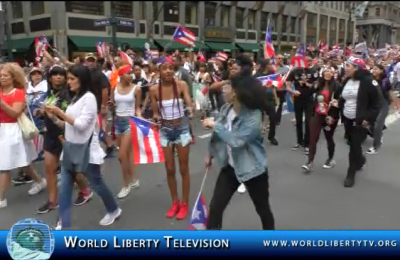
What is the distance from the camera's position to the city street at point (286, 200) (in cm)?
405

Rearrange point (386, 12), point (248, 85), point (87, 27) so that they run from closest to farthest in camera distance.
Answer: point (248, 85), point (386, 12), point (87, 27)

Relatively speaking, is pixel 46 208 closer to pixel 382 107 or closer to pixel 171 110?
pixel 171 110

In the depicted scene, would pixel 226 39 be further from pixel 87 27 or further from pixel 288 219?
pixel 288 219

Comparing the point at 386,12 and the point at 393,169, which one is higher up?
the point at 386,12

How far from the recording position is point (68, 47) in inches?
911

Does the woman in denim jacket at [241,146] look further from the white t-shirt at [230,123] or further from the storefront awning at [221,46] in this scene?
the storefront awning at [221,46]

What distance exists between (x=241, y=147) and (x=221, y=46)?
1031 inches

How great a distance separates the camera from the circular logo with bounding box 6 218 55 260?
2.81m

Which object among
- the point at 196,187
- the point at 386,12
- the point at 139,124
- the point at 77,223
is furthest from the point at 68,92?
the point at 386,12

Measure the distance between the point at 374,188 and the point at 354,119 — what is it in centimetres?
94

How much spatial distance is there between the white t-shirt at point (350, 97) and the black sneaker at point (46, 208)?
3850 millimetres

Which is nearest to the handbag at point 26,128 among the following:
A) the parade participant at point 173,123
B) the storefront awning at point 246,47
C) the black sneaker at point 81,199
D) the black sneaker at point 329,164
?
the black sneaker at point 81,199

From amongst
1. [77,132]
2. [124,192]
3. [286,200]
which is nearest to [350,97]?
[286,200]

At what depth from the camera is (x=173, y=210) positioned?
14.0 feet
